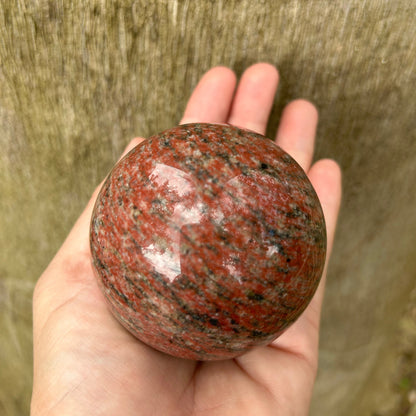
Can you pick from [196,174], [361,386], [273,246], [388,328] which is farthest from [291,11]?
[361,386]

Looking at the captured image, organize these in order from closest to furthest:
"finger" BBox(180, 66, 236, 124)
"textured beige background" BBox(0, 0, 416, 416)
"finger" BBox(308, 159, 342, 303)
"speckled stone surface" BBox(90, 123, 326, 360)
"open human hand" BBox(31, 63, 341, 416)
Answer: "speckled stone surface" BBox(90, 123, 326, 360), "open human hand" BBox(31, 63, 341, 416), "textured beige background" BBox(0, 0, 416, 416), "finger" BBox(180, 66, 236, 124), "finger" BBox(308, 159, 342, 303)

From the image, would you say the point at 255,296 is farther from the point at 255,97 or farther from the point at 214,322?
the point at 255,97

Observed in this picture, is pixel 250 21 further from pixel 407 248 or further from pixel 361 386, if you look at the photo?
pixel 361 386

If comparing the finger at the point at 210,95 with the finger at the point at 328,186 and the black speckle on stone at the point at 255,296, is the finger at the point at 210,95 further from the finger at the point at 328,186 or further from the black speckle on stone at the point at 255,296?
the black speckle on stone at the point at 255,296

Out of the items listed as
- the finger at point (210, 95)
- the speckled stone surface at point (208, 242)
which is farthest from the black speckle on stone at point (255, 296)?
the finger at point (210, 95)

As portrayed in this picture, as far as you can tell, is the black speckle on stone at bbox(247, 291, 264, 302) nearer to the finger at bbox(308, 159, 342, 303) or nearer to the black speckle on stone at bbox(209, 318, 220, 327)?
the black speckle on stone at bbox(209, 318, 220, 327)

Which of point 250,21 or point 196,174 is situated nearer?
point 196,174

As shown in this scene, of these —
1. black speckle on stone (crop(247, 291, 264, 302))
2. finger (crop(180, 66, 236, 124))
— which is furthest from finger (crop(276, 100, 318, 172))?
black speckle on stone (crop(247, 291, 264, 302))
